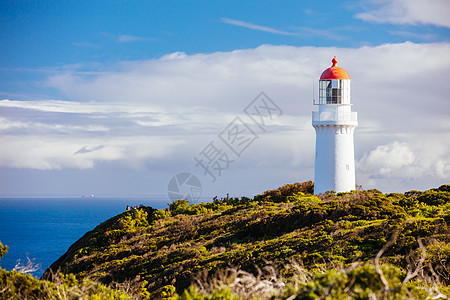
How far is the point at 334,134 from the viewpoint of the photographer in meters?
25.9

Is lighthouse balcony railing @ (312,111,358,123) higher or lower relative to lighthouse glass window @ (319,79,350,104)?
lower

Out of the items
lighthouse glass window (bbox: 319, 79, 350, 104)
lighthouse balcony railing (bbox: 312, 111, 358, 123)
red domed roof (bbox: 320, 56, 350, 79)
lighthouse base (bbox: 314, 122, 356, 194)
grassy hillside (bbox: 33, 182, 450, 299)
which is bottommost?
grassy hillside (bbox: 33, 182, 450, 299)

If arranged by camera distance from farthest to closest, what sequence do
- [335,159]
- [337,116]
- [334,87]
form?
[334,87] < [337,116] < [335,159]

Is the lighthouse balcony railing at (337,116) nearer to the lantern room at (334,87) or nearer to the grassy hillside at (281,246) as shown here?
the lantern room at (334,87)

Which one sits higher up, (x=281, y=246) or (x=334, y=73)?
(x=334, y=73)

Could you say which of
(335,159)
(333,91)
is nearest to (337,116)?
(333,91)

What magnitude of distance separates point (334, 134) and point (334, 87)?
2.30m

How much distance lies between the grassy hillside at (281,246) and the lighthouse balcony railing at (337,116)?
12.3ft

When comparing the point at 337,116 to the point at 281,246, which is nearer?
the point at 281,246

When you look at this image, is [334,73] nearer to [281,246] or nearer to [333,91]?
[333,91]

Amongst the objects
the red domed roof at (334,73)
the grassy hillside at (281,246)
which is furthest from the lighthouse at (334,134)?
the grassy hillside at (281,246)

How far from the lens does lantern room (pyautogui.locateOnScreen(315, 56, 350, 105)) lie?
86.0 feet

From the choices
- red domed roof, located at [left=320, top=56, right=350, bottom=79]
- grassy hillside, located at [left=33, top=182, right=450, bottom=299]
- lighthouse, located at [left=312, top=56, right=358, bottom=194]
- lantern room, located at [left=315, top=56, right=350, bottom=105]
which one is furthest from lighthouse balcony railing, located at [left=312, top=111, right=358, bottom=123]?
grassy hillside, located at [left=33, top=182, right=450, bottom=299]

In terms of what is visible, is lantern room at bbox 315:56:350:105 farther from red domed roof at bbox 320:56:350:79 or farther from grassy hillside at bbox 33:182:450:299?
grassy hillside at bbox 33:182:450:299
